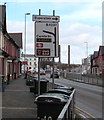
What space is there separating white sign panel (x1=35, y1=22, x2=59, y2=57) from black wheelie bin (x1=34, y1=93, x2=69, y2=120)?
8.19 feet

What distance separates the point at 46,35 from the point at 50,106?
308 centimetres

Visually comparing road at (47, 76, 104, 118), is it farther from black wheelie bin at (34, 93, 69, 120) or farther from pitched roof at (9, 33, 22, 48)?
pitched roof at (9, 33, 22, 48)

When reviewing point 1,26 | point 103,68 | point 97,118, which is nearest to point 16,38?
Answer: point 103,68

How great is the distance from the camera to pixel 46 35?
8.80 meters

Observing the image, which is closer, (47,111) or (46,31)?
(47,111)

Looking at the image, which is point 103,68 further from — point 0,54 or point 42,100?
point 42,100

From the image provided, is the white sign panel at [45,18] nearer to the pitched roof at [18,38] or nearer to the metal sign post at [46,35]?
the metal sign post at [46,35]

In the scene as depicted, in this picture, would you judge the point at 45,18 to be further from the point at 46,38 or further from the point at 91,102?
the point at 91,102

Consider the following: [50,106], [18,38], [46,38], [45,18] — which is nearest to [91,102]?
[46,38]

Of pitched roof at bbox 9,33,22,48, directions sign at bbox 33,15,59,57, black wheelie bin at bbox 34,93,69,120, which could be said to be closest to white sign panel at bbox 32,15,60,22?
directions sign at bbox 33,15,59,57

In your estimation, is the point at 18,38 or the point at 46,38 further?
the point at 18,38

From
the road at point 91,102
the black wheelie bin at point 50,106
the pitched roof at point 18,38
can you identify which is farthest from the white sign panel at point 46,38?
the pitched roof at point 18,38

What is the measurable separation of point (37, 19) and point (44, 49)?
3.40ft

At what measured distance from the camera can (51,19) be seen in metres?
8.84
